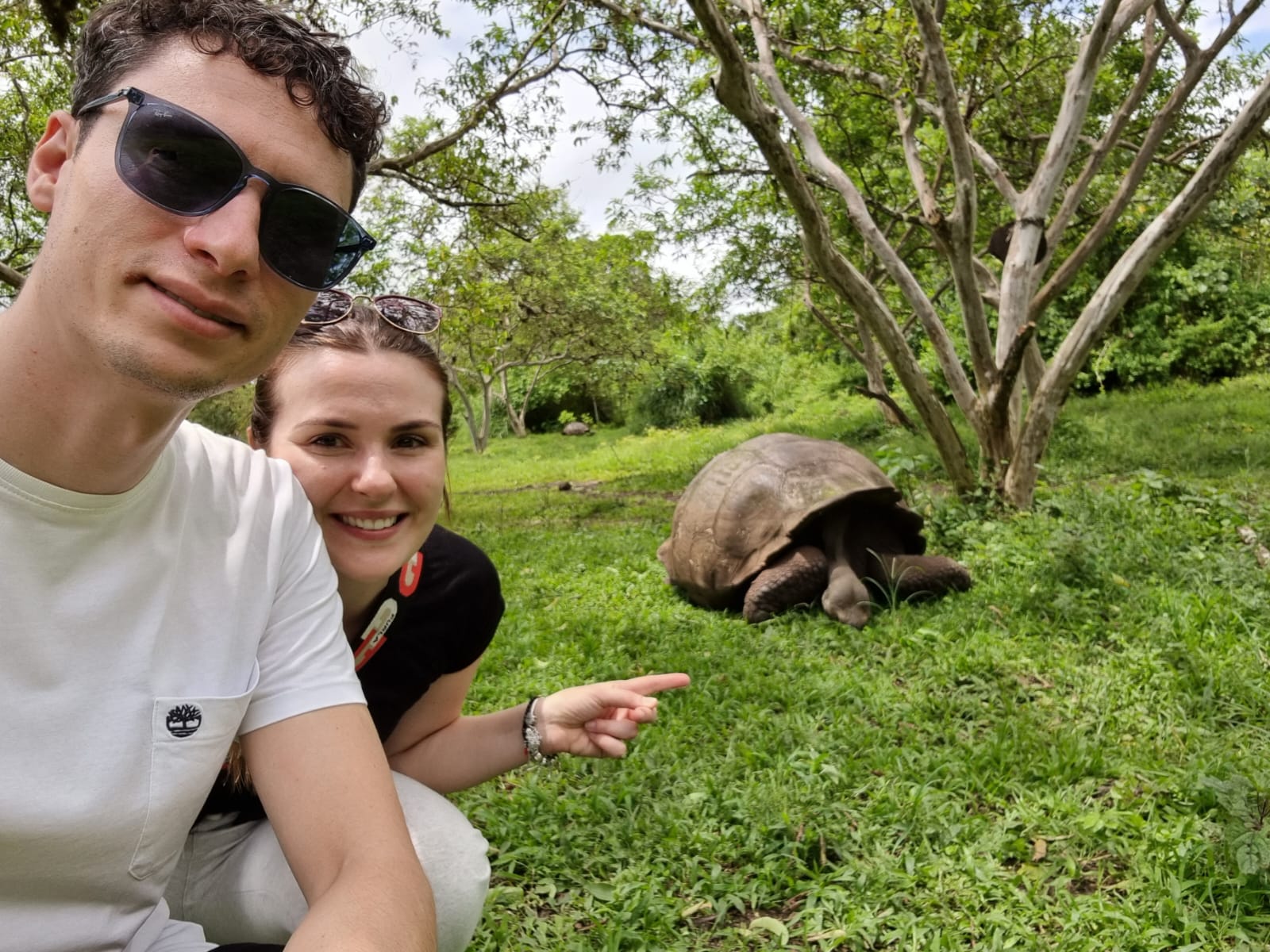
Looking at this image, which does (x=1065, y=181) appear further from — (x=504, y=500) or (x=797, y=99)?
(x=504, y=500)

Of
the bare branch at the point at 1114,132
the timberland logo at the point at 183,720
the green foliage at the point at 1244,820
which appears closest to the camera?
the timberland logo at the point at 183,720

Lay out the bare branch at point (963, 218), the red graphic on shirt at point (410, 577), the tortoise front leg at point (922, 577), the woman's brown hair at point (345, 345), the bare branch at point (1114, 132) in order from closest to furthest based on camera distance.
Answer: the woman's brown hair at point (345, 345) → the red graphic on shirt at point (410, 577) → the tortoise front leg at point (922, 577) → the bare branch at point (963, 218) → the bare branch at point (1114, 132)

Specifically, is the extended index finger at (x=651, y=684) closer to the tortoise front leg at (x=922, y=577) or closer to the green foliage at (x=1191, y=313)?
the tortoise front leg at (x=922, y=577)

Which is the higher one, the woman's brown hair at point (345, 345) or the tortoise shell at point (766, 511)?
the woman's brown hair at point (345, 345)

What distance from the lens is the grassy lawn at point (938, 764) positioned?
186cm

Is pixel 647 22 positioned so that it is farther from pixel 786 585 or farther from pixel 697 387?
pixel 697 387

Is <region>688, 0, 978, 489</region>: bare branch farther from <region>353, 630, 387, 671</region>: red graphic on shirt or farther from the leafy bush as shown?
the leafy bush

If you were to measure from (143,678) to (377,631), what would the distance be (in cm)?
50

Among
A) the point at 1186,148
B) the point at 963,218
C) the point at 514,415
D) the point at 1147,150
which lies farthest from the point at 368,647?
the point at 514,415

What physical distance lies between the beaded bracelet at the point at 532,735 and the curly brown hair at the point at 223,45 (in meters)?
0.98

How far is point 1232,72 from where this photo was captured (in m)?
8.22

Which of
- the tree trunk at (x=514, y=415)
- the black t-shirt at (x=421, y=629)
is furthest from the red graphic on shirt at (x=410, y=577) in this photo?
the tree trunk at (x=514, y=415)

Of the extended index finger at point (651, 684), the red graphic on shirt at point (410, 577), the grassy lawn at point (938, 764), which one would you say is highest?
the red graphic on shirt at point (410, 577)

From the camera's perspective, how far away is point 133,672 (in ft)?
3.16
